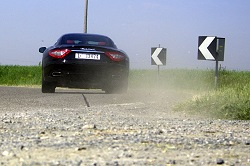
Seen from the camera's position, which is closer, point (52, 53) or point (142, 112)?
point (142, 112)

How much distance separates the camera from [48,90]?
1745cm

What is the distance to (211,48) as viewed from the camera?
19797 millimetres

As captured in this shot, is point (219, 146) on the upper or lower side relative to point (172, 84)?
upper

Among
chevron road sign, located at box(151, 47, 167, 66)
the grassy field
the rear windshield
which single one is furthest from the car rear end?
chevron road sign, located at box(151, 47, 167, 66)

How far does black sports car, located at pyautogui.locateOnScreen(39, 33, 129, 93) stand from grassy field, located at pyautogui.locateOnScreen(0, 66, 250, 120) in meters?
2.12

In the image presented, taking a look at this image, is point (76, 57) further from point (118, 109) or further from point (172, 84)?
point (172, 84)

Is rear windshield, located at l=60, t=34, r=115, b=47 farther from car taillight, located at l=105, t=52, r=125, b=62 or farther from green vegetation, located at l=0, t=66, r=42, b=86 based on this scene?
green vegetation, located at l=0, t=66, r=42, b=86

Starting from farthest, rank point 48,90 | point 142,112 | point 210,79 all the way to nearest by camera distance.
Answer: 1. point 210,79
2. point 48,90
3. point 142,112

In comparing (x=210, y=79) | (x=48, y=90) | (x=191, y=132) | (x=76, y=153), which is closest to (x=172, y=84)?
(x=210, y=79)

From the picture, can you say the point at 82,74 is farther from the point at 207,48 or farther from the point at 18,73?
the point at 18,73

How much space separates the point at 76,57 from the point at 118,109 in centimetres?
427

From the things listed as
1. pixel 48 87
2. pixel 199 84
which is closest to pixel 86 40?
pixel 48 87

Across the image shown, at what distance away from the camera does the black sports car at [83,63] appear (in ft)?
52.0

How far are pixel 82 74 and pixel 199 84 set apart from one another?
53.8 feet
